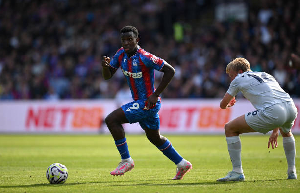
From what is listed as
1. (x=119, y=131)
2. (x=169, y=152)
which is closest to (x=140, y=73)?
(x=119, y=131)

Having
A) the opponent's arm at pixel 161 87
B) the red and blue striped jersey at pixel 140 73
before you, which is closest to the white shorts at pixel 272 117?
the opponent's arm at pixel 161 87

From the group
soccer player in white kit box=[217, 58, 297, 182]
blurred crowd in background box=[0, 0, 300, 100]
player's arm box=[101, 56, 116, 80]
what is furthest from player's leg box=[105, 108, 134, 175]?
blurred crowd in background box=[0, 0, 300, 100]

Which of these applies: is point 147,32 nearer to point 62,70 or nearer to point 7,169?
point 62,70

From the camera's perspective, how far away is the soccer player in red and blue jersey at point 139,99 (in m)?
7.83

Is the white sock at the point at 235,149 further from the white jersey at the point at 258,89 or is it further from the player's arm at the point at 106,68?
the player's arm at the point at 106,68

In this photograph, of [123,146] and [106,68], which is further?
[106,68]

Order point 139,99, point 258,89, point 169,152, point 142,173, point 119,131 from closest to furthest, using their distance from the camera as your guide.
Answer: point 258,89, point 119,131, point 139,99, point 169,152, point 142,173

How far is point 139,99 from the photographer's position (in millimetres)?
8062

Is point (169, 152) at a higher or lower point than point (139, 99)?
lower

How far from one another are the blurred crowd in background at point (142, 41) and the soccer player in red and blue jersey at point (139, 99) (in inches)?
541

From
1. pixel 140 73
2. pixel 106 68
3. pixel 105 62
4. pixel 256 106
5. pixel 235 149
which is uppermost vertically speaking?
pixel 105 62

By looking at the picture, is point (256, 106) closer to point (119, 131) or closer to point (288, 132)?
point (288, 132)

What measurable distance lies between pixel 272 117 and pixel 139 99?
222 cm

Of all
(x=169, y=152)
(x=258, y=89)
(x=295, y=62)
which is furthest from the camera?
(x=169, y=152)
